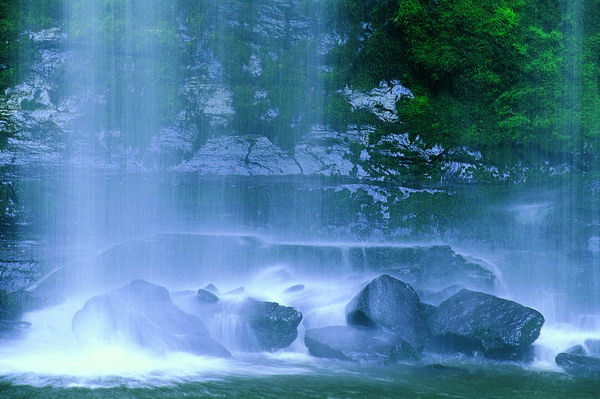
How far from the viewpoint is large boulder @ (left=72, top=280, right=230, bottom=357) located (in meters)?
9.74

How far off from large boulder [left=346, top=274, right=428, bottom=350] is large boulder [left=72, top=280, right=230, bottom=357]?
7.80 ft

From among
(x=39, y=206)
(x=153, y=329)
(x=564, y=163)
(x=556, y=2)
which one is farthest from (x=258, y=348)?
(x=556, y=2)

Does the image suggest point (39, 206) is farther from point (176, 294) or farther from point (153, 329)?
point (153, 329)

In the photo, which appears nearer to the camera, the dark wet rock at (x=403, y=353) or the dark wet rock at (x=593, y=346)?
the dark wet rock at (x=403, y=353)

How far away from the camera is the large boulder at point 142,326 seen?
9742 mm

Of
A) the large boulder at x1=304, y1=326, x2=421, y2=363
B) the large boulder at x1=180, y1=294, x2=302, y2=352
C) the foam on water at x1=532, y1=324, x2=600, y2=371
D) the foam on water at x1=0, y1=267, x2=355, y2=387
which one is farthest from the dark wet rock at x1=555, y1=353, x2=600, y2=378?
the large boulder at x1=180, y1=294, x2=302, y2=352

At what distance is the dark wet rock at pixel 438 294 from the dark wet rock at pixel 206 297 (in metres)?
3.90

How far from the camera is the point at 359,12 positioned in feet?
60.6

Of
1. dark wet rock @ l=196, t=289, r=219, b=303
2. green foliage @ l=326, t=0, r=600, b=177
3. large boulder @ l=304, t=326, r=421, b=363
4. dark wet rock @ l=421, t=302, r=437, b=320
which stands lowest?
large boulder @ l=304, t=326, r=421, b=363

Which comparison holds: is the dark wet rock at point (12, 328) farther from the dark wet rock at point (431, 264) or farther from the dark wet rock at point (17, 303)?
the dark wet rock at point (431, 264)

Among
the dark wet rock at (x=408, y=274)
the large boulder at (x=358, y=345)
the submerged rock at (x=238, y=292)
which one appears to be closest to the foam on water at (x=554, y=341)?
the large boulder at (x=358, y=345)

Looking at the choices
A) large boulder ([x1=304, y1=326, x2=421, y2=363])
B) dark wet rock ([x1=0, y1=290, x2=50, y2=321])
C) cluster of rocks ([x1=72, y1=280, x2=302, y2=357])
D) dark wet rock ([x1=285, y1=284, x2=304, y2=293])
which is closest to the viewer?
large boulder ([x1=304, y1=326, x2=421, y2=363])

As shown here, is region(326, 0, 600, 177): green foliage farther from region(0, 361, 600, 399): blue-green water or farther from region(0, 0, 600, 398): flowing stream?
region(0, 361, 600, 399): blue-green water

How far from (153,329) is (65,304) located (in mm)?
2601
